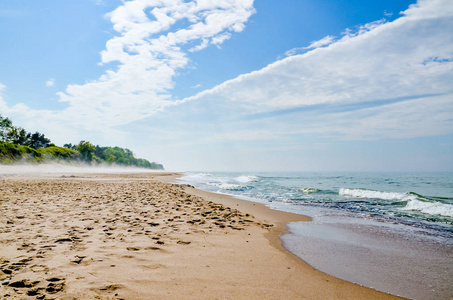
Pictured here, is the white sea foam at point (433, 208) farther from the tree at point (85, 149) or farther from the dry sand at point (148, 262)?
the tree at point (85, 149)

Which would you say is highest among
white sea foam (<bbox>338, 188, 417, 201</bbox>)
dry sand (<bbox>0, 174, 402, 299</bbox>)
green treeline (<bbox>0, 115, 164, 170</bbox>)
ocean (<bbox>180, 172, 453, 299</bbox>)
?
green treeline (<bbox>0, 115, 164, 170</bbox>)

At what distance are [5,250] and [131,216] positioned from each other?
3704mm

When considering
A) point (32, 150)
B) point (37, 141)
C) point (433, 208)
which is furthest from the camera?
point (37, 141)

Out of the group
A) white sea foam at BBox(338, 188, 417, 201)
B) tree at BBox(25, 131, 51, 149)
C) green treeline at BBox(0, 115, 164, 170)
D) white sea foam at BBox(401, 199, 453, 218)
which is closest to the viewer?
white sea foam at BBox(401, 199, 453, 218)

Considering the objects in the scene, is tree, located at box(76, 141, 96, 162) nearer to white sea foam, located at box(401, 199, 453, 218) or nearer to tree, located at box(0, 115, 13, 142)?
tree, located at box(0, 115, 13, 142)

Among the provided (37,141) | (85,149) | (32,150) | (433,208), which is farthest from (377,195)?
(37,141)

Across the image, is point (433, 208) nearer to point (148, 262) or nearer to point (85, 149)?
point (148, 262)

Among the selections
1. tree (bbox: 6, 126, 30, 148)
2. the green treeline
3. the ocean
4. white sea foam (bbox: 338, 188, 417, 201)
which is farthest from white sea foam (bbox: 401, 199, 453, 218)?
tree (bbox: 6, 126, 30, 148)

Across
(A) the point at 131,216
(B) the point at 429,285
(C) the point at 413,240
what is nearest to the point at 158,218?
(A) the point at 131,216

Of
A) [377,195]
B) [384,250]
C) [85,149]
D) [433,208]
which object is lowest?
[377,195]

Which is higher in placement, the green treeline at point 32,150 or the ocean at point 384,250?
the green treeline at point 32,150

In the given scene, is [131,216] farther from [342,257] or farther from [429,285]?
[429,285]

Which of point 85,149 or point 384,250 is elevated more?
point 85,149

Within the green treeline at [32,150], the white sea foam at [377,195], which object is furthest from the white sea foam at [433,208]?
the green treeline at [32,150]
